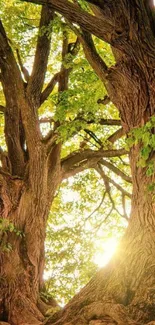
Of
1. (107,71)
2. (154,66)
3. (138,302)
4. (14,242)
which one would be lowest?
(138,302)

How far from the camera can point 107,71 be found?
550 cm

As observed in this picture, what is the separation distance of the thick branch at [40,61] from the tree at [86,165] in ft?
0.06

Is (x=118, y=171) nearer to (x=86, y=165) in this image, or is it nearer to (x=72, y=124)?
(x=86, y=165)

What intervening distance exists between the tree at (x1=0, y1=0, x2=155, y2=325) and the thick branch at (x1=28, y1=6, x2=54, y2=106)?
2 cm

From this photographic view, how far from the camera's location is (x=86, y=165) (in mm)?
8852

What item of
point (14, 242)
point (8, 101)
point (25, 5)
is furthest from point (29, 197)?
point (25, 5)

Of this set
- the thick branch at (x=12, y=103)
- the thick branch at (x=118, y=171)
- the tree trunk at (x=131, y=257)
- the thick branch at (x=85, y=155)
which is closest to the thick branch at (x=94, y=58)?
the tree trunk at (x=131, y=257)

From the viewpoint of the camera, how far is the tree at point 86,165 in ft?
14.5

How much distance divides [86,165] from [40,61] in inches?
93.6

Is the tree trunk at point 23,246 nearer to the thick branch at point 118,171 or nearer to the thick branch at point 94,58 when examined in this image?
the thick branch at point 118,171

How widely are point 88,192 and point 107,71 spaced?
6.93m

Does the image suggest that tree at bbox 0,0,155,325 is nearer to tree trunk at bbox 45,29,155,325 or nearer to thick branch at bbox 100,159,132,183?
tree trunk at bbox 45,29,155,325

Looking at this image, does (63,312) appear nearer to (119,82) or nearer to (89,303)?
(89,303)

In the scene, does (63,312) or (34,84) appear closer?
(63,312)
